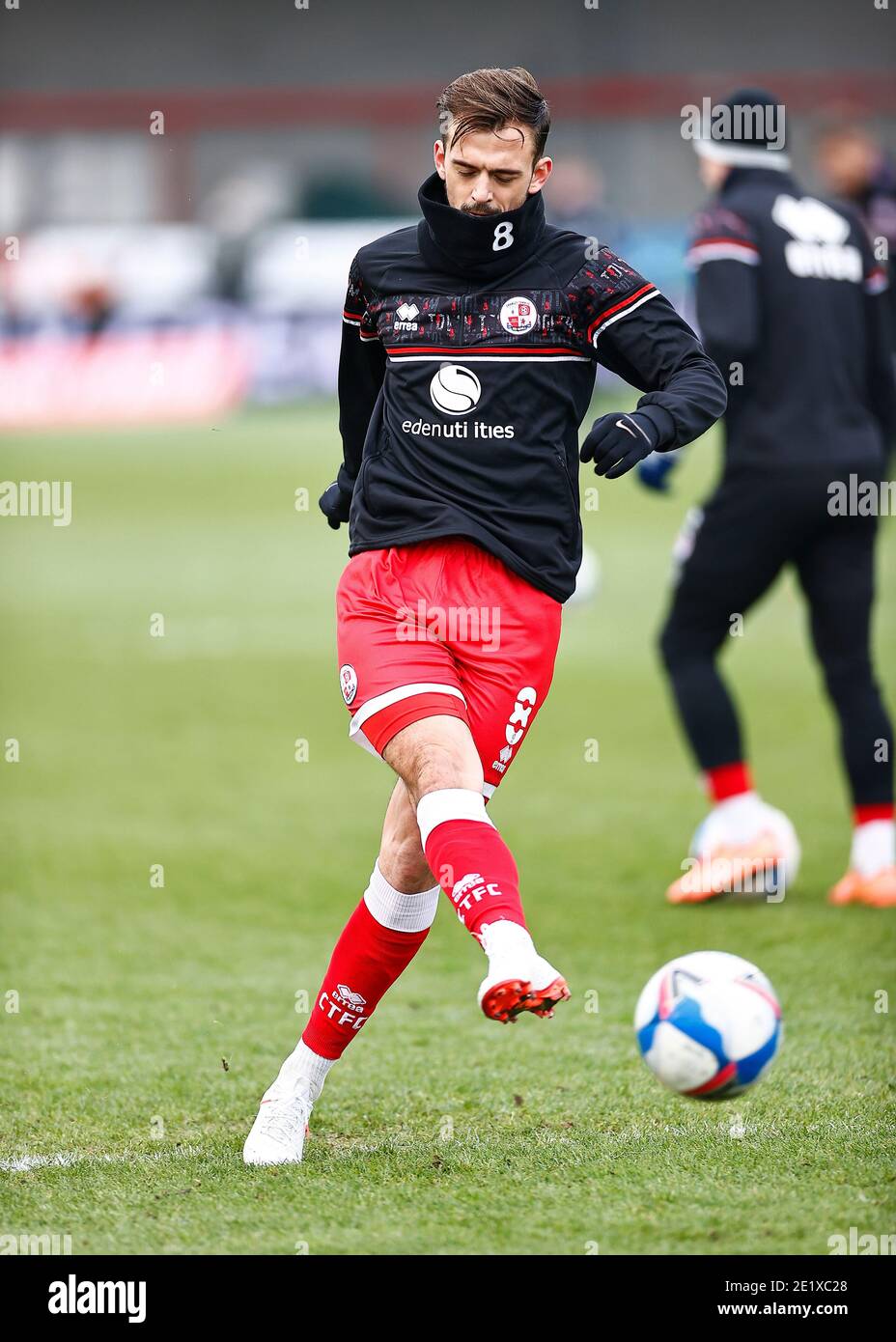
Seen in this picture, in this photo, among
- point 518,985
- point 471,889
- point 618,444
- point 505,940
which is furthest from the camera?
point 618,444

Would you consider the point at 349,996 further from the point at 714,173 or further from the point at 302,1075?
the point at 714,173

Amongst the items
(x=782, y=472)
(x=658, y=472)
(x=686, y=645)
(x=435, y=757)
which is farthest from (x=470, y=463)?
(x=686, y=645)

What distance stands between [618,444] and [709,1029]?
3.90 feet

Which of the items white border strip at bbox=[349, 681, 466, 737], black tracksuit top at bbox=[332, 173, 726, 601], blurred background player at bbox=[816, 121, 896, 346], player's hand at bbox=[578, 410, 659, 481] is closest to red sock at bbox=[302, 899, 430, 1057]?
white border strip at bbox=[349, 681, 466, 737]

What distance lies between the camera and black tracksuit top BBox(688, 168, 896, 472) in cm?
639

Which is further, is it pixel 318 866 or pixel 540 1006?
pixel 318 866

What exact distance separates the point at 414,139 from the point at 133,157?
642 cm

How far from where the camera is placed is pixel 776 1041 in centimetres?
367

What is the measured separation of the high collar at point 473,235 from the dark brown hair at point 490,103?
14cm

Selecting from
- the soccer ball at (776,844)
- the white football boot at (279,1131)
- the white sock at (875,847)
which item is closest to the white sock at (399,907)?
the white football boot at (279,1131)

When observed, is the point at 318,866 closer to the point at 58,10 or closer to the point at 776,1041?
the point at 776,1041

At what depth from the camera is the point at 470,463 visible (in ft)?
13.3

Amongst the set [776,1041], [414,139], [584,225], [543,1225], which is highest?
[414,139]

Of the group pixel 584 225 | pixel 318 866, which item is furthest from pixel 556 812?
pixel 584 225
